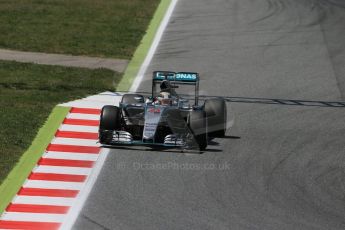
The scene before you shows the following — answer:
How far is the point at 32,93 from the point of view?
24.8 meters

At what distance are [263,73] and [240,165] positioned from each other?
8647mm

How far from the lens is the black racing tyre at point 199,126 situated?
19.8m

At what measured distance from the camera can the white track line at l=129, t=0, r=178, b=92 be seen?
2642cm

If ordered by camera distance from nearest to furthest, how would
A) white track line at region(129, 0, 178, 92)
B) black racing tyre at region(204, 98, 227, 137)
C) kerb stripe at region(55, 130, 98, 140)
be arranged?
black racing tyre at region(204, 98, 227, 137), kerb stripe at region(55, 130, 98, 140), white track line at region(129, 0, 178, 92)

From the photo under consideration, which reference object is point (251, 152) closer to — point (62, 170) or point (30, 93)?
point (62, 170)

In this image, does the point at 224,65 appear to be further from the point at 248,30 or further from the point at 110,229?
the point at 110,229

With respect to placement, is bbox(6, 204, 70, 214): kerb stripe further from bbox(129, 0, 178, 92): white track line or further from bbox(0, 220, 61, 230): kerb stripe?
bbox(129, 0, 178, 92): white track line

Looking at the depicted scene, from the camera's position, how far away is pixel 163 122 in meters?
20.0

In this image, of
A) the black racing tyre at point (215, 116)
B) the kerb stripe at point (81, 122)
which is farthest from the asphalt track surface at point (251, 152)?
the kerb stripe at point (81, 122)

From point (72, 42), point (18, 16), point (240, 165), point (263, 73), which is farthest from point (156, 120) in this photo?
point (18, 16)

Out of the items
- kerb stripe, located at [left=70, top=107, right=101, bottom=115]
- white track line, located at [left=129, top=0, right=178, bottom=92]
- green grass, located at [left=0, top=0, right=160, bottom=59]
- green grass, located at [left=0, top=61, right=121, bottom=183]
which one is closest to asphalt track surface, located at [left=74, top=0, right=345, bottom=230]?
white track line, located at [left=129, top=0, right=178, bottom=92]

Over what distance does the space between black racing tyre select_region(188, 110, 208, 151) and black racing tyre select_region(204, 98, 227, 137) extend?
0.75m

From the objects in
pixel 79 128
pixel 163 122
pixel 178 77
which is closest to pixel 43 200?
pixel 163 122

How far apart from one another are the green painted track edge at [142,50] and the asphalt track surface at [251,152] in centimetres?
48
